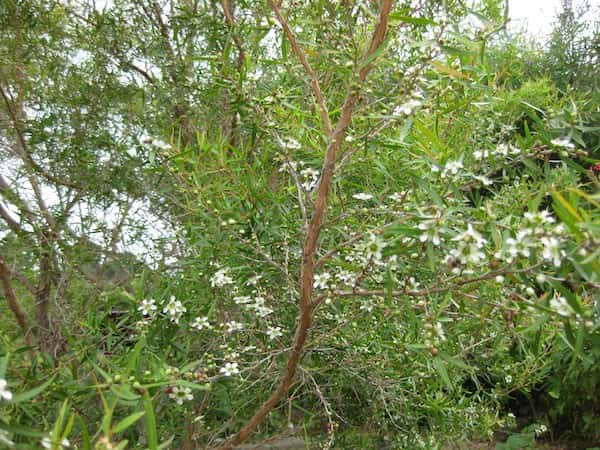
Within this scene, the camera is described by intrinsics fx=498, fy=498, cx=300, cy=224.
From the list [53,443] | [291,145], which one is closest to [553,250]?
[291,145]

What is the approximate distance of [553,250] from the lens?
87 cm

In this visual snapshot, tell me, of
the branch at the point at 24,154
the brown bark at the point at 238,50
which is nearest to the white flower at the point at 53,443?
the brown bark at the point at 238,50

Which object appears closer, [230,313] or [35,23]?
[230,313]

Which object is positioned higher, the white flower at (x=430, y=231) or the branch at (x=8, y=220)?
the branch at (x=8, y=220)

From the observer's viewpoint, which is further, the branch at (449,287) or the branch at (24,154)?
the branch at (24,154)

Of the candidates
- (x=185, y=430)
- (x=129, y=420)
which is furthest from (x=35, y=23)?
(x=129, y=420)

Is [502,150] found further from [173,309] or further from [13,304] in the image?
[13,304]

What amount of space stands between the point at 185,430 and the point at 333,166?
133cm

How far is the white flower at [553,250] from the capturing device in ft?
2.85

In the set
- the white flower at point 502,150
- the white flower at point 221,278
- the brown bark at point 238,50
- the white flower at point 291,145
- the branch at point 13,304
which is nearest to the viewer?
the white flower at point 502,150

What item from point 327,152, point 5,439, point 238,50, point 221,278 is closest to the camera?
point 5,439

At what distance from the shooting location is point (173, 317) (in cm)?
157

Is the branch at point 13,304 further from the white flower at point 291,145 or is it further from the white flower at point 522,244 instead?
the white flower at point 522,244

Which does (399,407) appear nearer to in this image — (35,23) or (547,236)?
(547,236)
